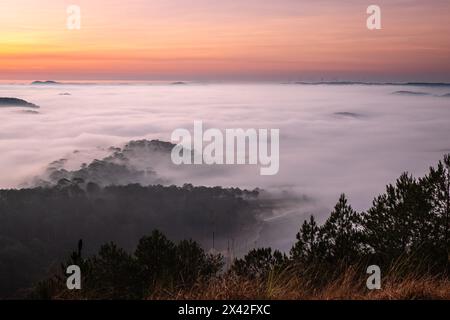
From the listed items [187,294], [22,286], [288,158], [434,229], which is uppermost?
[187,294]

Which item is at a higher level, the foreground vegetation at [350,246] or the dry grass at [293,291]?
the dry grass at [293,291]

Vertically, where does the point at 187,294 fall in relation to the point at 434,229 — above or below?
above

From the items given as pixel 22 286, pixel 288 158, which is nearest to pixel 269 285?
pixel 22 286

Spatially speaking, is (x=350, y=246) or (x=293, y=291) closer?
(x=293, y=291)

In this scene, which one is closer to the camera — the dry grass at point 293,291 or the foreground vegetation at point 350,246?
the dry grass at point 293,291

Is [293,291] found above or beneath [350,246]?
above

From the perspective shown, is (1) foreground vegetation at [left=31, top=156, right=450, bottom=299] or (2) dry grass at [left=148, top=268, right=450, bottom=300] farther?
(1) foreground vegetation at [left=31, top=156, right=450, bottom=299]

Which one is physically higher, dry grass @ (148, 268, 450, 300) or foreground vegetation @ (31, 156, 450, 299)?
dry grass @ (148, 268, 450, 300)
